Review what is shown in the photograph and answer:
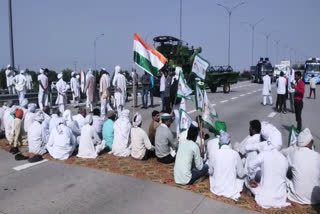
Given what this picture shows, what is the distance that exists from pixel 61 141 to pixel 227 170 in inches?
164

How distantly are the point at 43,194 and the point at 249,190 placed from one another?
3.57m

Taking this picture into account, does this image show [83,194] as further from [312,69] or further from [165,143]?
[312,69]

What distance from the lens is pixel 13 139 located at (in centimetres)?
879

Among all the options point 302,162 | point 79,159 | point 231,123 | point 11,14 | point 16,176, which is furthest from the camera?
point 11,14

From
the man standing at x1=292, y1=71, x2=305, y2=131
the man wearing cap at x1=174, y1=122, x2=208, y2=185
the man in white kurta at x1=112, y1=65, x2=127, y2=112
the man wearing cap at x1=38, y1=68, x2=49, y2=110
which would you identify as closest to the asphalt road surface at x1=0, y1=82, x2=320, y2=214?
the man wearing cap at x1=174, y1=122, x2=208, y2=185

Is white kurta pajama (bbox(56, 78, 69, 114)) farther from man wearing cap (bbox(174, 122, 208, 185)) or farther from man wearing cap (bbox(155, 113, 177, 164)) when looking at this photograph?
man wearing cap (bbox(174, 122, 208, 185))

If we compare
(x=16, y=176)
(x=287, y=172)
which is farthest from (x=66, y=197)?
(x=287, y=172)

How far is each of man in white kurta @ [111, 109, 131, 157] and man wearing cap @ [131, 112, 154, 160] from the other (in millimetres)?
325

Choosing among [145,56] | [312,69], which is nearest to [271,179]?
[145,56]

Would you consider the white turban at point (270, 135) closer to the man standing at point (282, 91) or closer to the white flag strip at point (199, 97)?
the white flag strip at point (199, 97)

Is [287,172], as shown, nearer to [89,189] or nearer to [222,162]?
[222,162]

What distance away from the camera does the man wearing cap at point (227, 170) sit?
557 centimetres

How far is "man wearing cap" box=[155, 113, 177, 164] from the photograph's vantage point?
7258 mm

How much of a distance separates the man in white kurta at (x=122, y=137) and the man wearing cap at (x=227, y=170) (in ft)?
9.66
